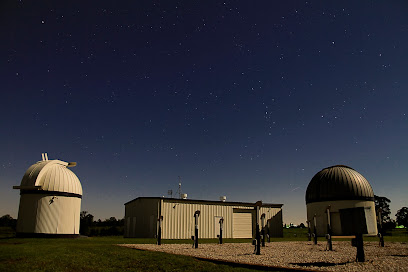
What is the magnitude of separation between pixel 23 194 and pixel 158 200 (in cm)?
1182

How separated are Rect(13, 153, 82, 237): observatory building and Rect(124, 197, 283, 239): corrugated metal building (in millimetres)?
7087

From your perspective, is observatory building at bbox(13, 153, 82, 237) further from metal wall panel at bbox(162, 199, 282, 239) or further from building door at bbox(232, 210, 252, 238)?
building door at bbox(232, 210, 252, 238)

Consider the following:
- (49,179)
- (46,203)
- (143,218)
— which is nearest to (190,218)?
(143,218)

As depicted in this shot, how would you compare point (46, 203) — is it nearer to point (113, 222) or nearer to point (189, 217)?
point (189, 217)

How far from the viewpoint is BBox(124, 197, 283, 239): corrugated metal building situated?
29.4 meters

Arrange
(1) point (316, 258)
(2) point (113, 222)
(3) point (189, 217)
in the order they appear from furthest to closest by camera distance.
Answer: (2) point (113, 222) → (3) point (189, 217) → (1) point (316, 258)

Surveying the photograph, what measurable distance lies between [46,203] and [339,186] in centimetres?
3094

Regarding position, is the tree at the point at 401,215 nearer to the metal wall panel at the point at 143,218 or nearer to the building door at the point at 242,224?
the building door at the point at 242,224

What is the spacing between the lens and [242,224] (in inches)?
1340

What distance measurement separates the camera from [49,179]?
25.1 meters

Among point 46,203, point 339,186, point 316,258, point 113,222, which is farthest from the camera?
point 113,222

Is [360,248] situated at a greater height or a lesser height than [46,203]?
lesser

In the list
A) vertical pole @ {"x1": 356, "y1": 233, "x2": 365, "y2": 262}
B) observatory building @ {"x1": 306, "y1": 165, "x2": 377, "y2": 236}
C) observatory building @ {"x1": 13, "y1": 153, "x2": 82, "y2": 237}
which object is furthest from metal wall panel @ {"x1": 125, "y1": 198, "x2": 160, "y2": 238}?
vertical pole @ {"x1": 356, "y1": 233, "x2": 365, "y2": 262}

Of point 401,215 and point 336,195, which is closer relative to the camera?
point 336,195
